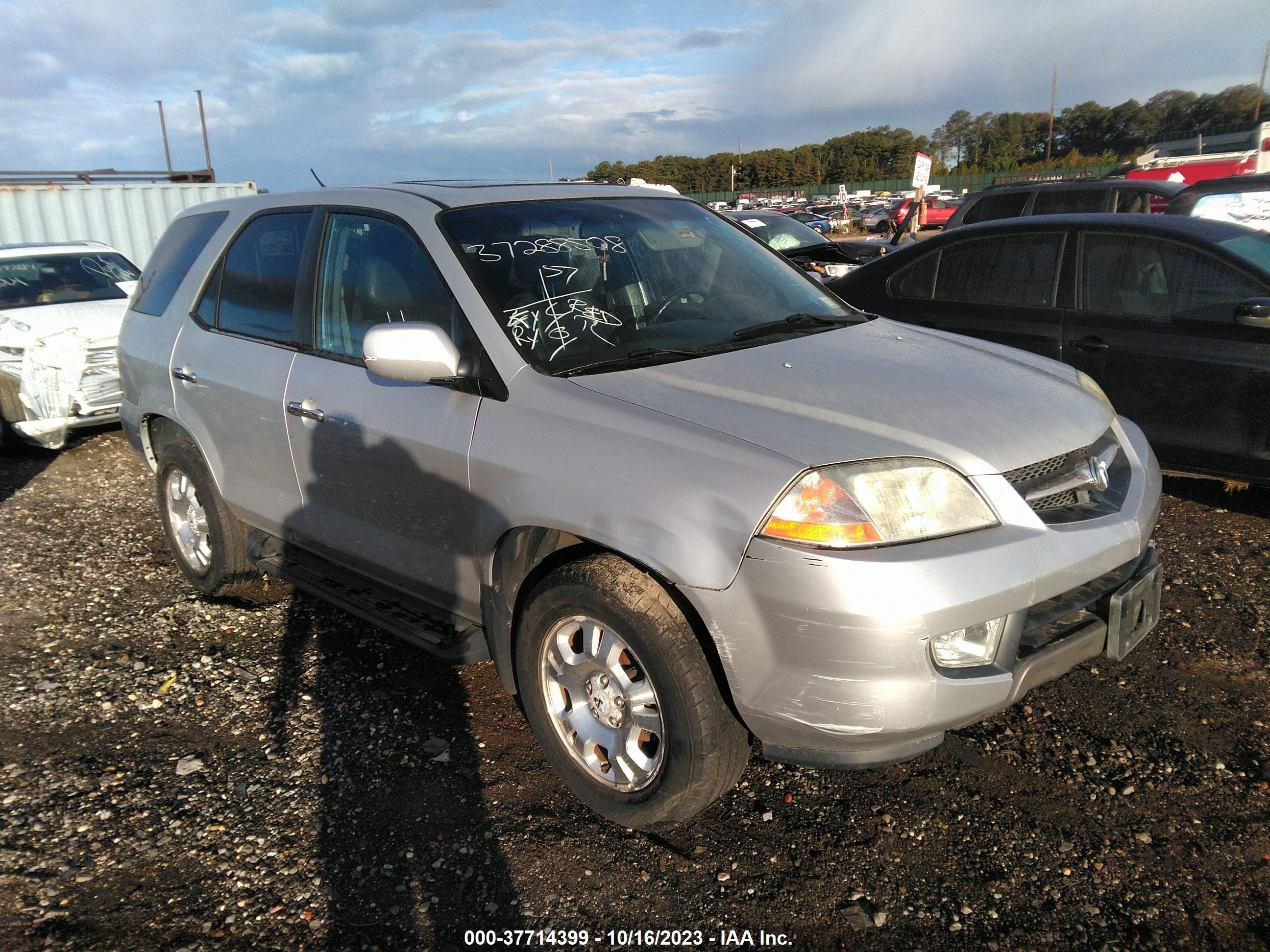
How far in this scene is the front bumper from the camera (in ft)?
6.87

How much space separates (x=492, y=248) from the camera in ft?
10.0

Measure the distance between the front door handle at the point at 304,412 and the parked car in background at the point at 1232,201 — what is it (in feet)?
27.4

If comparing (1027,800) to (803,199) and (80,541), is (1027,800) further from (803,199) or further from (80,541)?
(803,199)

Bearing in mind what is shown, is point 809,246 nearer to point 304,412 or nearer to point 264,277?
point 264,277

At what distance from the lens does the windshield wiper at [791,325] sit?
3131 mm

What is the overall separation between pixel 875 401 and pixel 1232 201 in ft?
26.2

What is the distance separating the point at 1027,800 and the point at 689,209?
104 inches

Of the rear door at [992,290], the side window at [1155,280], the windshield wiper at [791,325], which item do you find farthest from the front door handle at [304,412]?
the side window at [1155,280]

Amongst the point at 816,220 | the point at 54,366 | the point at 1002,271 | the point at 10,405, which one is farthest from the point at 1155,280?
the point at 816,220

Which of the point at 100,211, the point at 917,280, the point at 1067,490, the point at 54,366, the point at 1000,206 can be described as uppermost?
the point at 100,211

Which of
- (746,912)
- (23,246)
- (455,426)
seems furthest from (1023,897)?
(23,246)

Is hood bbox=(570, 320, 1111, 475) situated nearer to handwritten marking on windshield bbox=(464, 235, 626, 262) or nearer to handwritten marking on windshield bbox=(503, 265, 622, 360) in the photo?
handwritten marking on windshield bbox=(503, 265, 622, 360)

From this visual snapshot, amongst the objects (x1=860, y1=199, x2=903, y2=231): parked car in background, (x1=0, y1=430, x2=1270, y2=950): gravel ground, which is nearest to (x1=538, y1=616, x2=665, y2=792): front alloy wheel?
(x1=0, y1=430, x2=1270, y2=950): gravel ground

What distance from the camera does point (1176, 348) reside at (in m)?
4.61
